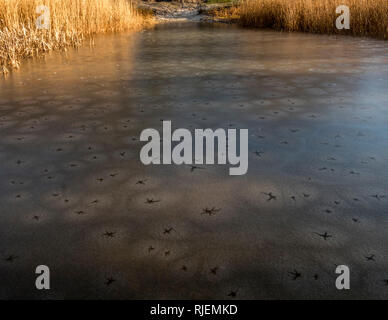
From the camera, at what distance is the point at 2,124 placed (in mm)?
3561

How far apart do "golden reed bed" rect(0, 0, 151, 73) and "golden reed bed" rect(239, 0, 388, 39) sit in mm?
4886

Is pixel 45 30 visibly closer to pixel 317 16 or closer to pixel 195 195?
pixel 317 16

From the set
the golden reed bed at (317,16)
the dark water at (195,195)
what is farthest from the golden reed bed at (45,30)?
the golden reed bed at (317,16)

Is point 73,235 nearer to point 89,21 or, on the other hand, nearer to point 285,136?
point 285,136

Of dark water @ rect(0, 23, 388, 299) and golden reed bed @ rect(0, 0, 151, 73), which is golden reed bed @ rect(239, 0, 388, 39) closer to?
golden reed bed @ rect(0, 0, 151, 73)

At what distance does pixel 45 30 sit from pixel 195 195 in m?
7.14

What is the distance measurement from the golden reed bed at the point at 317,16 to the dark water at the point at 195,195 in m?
5.48

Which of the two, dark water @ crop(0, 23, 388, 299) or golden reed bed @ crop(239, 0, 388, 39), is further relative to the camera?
golden reed bed @ crop(239, 0, 388, 39)

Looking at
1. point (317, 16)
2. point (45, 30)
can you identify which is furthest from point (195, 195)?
point (317, 16)

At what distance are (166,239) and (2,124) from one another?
2434 millimetres

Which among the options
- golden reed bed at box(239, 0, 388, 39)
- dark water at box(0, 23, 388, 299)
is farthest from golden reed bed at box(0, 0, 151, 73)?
golden reed bed at box(239, 0, 388, 39)

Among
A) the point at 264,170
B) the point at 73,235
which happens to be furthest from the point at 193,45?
the point at 73,235

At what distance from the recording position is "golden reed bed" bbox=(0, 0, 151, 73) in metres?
6.65

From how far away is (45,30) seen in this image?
8055 millimetres
